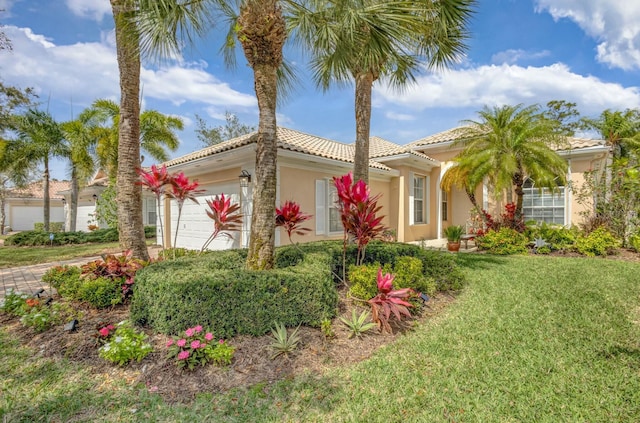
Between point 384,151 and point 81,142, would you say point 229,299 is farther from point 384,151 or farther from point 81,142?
point 81,142

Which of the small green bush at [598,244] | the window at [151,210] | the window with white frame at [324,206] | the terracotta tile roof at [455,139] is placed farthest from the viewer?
the window at [151,210]

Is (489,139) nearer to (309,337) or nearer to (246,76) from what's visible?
(246,76)

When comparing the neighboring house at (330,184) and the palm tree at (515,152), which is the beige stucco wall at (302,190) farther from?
the palm tree at (515,152)

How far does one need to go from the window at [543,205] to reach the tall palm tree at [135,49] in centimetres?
1534

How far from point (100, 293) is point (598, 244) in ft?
47.4

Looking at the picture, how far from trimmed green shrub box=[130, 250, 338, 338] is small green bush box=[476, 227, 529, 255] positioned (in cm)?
958

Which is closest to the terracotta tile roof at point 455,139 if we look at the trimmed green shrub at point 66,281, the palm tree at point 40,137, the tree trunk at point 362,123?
the tree trunk at point 362,123

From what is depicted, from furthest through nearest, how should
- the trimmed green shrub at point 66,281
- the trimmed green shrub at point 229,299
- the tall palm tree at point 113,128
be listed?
the tall palm tree at point 113,128, the trimmed green shrub at point 66,281, the trimmed green shrub at point 229,299

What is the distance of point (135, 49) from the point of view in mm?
5809

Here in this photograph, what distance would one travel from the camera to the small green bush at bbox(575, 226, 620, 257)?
1069 centimetres

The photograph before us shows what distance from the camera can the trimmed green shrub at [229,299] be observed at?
13.1 ft

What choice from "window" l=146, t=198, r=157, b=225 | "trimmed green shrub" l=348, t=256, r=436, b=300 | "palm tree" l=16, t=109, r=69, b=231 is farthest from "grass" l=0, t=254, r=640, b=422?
"palm tree" l=16, t=109, r=69, b=231

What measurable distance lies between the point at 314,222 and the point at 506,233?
7.45 m

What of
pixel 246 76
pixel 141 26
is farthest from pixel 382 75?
pixel 141 26
